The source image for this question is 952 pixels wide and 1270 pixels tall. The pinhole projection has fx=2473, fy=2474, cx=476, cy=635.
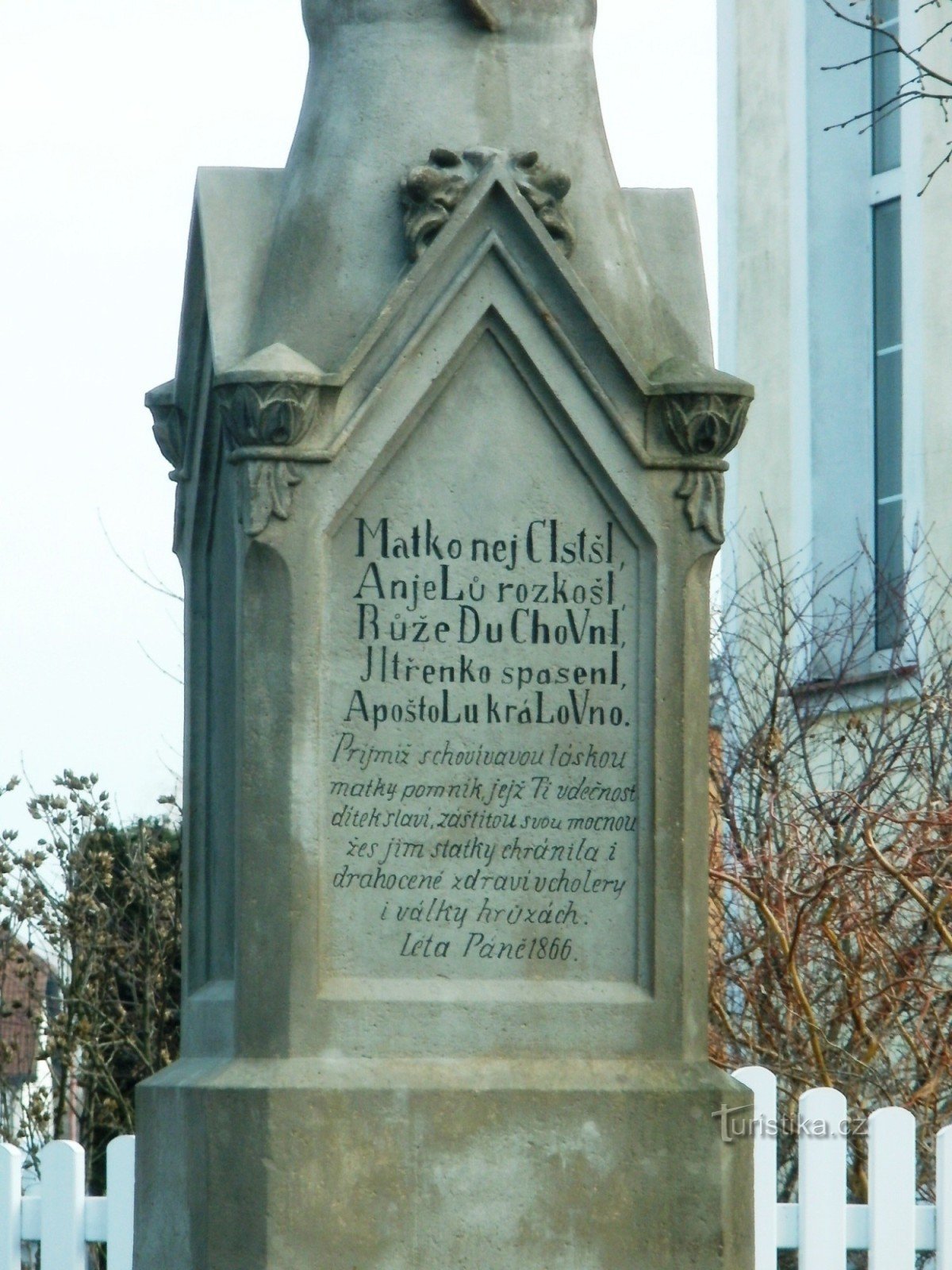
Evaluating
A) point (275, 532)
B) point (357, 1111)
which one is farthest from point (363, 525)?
point (357, 1111)

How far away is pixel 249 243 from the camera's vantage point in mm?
5484

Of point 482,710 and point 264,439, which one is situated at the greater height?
point 264,439

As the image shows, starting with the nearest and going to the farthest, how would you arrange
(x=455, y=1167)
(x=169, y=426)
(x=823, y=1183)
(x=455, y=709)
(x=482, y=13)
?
(x=455, y=1167) → (x=455, y=709) → (x=482, y=13) → (x=169, y=426) → (x=823, y=1183)

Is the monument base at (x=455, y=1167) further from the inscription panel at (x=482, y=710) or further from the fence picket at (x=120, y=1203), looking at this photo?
the fence picket at (x=120, y=1203)

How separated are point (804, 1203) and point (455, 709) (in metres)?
2.27

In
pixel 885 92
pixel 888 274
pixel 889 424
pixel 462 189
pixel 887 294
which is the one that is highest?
pixel 885 92

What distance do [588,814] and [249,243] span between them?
57.9 inches

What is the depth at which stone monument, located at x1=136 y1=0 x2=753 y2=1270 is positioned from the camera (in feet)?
16.5

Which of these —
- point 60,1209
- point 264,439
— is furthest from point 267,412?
point 60,1209

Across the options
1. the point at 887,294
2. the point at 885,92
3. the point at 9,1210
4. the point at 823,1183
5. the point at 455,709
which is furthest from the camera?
the point at 885,92

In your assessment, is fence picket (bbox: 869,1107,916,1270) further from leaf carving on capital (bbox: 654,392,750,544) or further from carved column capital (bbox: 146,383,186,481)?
carved column capital (bbox: 146,383,186,481)

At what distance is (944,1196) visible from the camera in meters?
6.82

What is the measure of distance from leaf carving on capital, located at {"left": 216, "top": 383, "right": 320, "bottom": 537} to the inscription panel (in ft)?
0.57

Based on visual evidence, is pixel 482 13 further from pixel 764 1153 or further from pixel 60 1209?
pixel 60 1209
